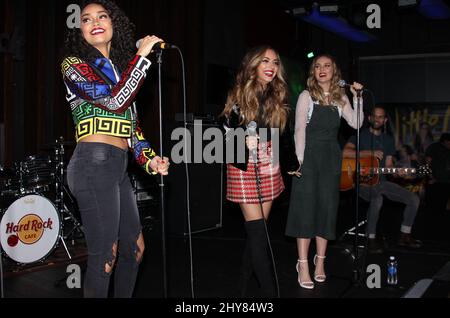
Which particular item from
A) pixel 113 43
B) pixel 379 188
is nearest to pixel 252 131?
pixel 113 43

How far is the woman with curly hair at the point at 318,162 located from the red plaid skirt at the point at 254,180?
2.09 feet

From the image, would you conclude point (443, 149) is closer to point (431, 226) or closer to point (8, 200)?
point (431, 226)

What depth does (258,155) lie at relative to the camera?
122 inches

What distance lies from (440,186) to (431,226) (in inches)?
94.8

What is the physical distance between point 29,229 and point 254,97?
248 cm

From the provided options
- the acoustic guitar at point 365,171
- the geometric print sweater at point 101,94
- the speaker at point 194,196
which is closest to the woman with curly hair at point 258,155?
the geometric print sweater at point 101,94

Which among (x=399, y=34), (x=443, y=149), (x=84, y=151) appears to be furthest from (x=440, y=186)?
(x=84, y=151)

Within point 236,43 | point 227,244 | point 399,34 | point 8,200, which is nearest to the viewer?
point 8,200

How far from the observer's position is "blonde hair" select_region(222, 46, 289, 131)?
310 cm

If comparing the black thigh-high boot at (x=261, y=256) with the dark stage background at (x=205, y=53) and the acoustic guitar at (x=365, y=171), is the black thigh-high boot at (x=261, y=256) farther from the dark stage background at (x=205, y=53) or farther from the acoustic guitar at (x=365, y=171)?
the dark stage background at (x=205, y=53)

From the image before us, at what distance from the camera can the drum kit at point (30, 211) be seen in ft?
14.1

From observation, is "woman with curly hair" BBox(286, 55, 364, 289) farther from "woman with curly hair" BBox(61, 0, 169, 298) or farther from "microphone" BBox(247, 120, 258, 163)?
"woman with curly hair" BBox(61, 0, 169, 298)

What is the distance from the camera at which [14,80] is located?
595 centimetres

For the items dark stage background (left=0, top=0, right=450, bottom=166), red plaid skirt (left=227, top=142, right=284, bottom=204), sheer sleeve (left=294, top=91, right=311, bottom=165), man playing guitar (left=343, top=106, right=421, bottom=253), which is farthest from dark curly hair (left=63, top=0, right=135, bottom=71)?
man playing guitar (left=343, top=106, right=421, bottom=253)
